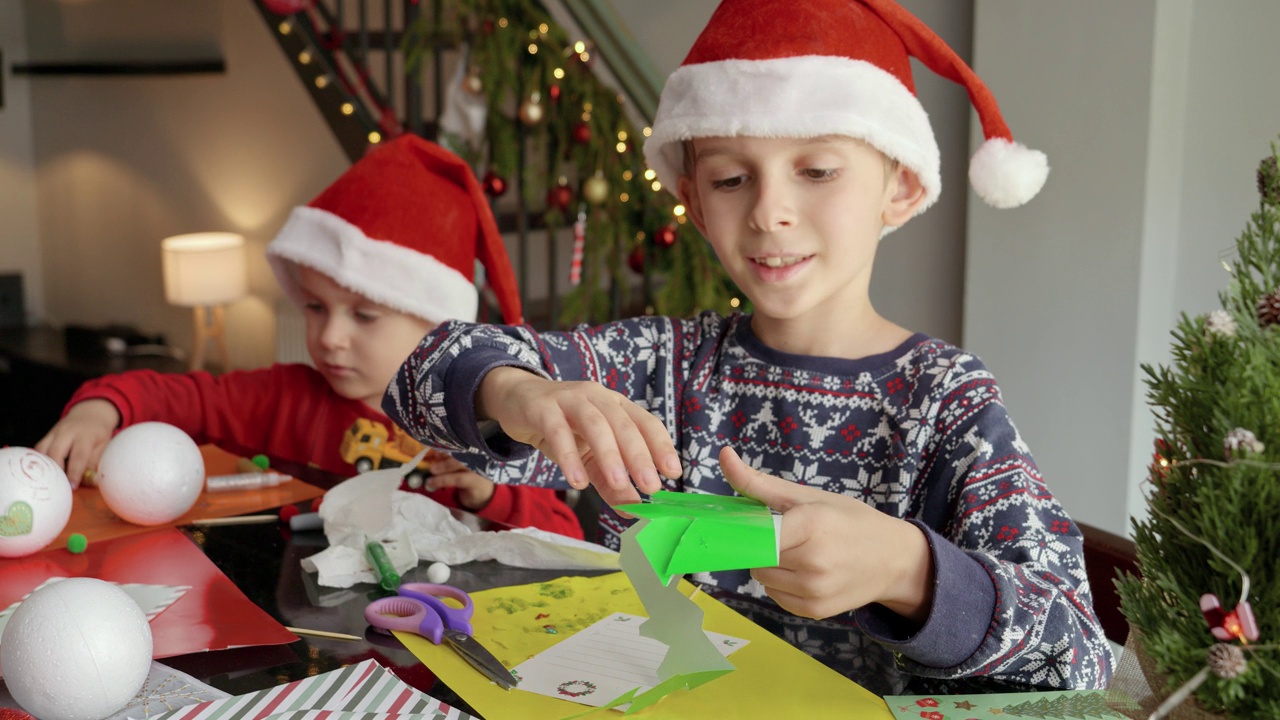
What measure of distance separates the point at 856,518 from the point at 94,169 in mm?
5075

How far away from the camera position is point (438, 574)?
3.07ft

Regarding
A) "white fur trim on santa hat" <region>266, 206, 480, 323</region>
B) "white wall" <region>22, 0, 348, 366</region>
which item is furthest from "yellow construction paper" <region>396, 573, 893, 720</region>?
"white wall" <region>22, 0, 348, 366</region>

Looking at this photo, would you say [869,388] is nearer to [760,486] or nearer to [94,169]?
[760,486]

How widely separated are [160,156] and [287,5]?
191cm

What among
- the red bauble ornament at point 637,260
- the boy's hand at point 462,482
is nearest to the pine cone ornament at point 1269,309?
the boy's hand at point 462,482

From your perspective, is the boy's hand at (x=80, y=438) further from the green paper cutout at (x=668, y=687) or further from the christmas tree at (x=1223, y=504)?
the christmas tree at (x=1223, y=504)

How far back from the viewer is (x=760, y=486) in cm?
67

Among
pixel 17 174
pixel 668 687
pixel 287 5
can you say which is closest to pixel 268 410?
pixel 668 687

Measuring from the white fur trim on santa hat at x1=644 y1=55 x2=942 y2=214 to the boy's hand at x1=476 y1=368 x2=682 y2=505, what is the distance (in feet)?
1.07

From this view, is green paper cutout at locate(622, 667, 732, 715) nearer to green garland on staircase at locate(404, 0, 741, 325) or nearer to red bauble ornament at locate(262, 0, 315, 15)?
green garland on staircase at locate(404, 0, 741, 325)

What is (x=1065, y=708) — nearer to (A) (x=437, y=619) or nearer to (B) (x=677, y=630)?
(B) (x=677, y=630)

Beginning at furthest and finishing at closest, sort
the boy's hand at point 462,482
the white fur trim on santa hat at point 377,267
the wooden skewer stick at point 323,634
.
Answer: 1. the white fur trim on santa hat at point 377,267
2. the boy's hand at point 462,482
3. the wooden skewer stick at point 323,634

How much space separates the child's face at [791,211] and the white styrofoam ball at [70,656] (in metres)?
0.60

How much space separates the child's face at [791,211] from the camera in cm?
102
